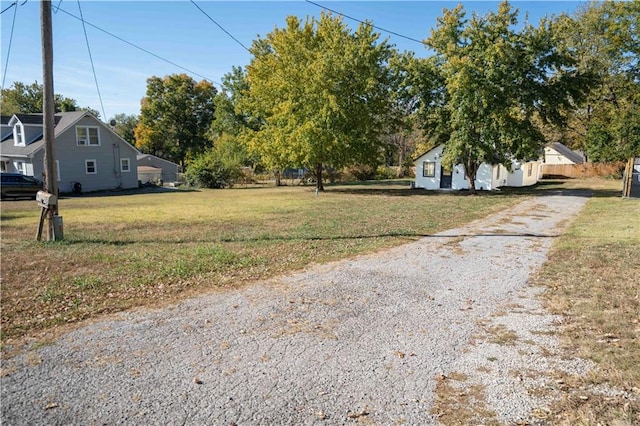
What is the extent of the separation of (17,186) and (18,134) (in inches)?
321

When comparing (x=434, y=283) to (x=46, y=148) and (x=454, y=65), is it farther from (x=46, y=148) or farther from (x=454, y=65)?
(x=454, y=65)

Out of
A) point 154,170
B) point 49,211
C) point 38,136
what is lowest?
point 49,211

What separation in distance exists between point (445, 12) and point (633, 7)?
1418cm

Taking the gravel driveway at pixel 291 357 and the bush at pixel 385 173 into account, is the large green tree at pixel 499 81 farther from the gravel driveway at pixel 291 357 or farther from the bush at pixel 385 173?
the bush at pixel 385 173

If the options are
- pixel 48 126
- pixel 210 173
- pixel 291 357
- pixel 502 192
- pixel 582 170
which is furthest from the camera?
pixel 582 170

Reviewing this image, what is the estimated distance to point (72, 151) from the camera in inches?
1147

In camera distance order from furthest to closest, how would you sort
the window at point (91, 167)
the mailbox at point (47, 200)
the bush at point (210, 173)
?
the bush at point (210, 173) < the window at point (91, 167) < the mailbox at point (47, 200)

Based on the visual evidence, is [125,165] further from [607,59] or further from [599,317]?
[607,59]

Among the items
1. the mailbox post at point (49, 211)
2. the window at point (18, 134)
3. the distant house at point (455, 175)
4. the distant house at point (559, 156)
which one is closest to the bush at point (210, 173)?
the window at point (18, 134)

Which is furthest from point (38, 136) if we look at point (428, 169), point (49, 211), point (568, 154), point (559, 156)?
point (568, 154)

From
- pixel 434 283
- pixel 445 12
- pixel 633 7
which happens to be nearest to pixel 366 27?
pixel 445 12

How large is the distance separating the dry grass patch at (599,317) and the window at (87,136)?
31.6 meters

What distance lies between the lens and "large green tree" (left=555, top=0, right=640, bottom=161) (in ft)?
74.5

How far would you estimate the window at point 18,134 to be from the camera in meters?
28.7
